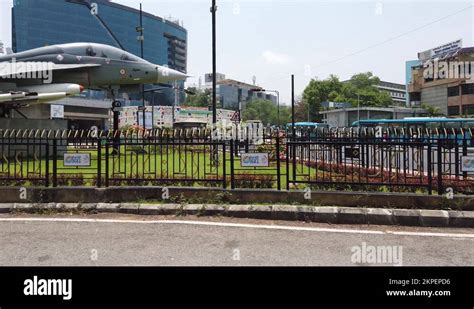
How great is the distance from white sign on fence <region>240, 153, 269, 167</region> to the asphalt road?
155cm

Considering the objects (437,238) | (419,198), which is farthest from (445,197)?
(437,238)

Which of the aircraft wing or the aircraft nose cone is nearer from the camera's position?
the aircraft wing

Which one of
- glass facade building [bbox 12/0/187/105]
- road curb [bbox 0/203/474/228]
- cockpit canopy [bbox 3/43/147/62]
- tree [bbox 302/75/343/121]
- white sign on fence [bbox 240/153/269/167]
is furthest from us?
tree [bbox 302/75/343/121]

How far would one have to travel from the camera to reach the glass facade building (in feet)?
256

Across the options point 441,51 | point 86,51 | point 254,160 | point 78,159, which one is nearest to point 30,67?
point 86,51

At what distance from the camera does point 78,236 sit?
225 inches

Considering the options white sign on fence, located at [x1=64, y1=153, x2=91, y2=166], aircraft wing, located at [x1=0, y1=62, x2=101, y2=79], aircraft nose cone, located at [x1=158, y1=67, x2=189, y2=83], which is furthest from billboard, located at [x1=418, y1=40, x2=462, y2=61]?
white sign on fence, located at [x1=64, y1=153, x2=91, y2=166]

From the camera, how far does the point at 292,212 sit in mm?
6723

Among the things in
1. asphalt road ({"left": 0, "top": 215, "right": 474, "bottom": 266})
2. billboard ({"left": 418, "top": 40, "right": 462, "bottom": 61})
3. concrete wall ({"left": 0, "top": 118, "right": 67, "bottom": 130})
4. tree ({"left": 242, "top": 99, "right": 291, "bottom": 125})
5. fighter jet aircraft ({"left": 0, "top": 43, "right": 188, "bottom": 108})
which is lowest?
asphalt road ({"left": 0, "top": 215, "right": 474, "bottom": 266})

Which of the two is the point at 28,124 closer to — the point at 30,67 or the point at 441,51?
the point at 30,67

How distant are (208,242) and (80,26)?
302ft

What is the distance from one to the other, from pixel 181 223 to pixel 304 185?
9.19 ft

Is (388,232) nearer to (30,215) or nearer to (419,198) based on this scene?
(419,198)

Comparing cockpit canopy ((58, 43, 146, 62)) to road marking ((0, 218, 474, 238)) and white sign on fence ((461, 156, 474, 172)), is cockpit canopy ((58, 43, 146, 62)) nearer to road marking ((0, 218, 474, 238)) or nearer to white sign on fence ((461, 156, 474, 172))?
road marking ((0, 218, 474, 238))
